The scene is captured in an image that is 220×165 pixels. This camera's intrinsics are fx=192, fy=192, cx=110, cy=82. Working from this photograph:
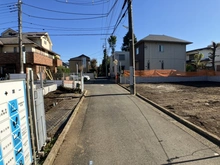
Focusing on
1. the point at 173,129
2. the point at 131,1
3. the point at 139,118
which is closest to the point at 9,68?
the point at 131,1

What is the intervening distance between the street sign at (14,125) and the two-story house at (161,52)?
30.9 metres

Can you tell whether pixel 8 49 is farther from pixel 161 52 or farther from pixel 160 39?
pixel 161 52

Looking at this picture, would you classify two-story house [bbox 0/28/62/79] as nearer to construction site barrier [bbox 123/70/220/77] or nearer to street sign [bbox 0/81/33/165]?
construction site barrier [bbox 123/70/220/77]

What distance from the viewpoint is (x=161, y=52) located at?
112 ft

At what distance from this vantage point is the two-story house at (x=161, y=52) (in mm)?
33281

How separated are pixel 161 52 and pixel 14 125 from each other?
33.3 meters

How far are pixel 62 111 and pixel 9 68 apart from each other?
22.4 m

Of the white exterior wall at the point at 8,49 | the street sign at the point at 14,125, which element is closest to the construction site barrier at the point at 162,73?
the white exterior wall at the point at 8,49

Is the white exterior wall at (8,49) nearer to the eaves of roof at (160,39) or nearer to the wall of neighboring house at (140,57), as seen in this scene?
the eaves of roof at (160,39)

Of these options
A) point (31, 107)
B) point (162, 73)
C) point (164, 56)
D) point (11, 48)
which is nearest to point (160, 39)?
point (164, 56)

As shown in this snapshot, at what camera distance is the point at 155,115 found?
817 cm

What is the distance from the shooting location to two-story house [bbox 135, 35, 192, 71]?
33281mm

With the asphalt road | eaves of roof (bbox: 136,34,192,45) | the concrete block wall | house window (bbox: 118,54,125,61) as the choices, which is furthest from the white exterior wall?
the asphalt road

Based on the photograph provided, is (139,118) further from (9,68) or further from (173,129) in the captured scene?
(9,68)
